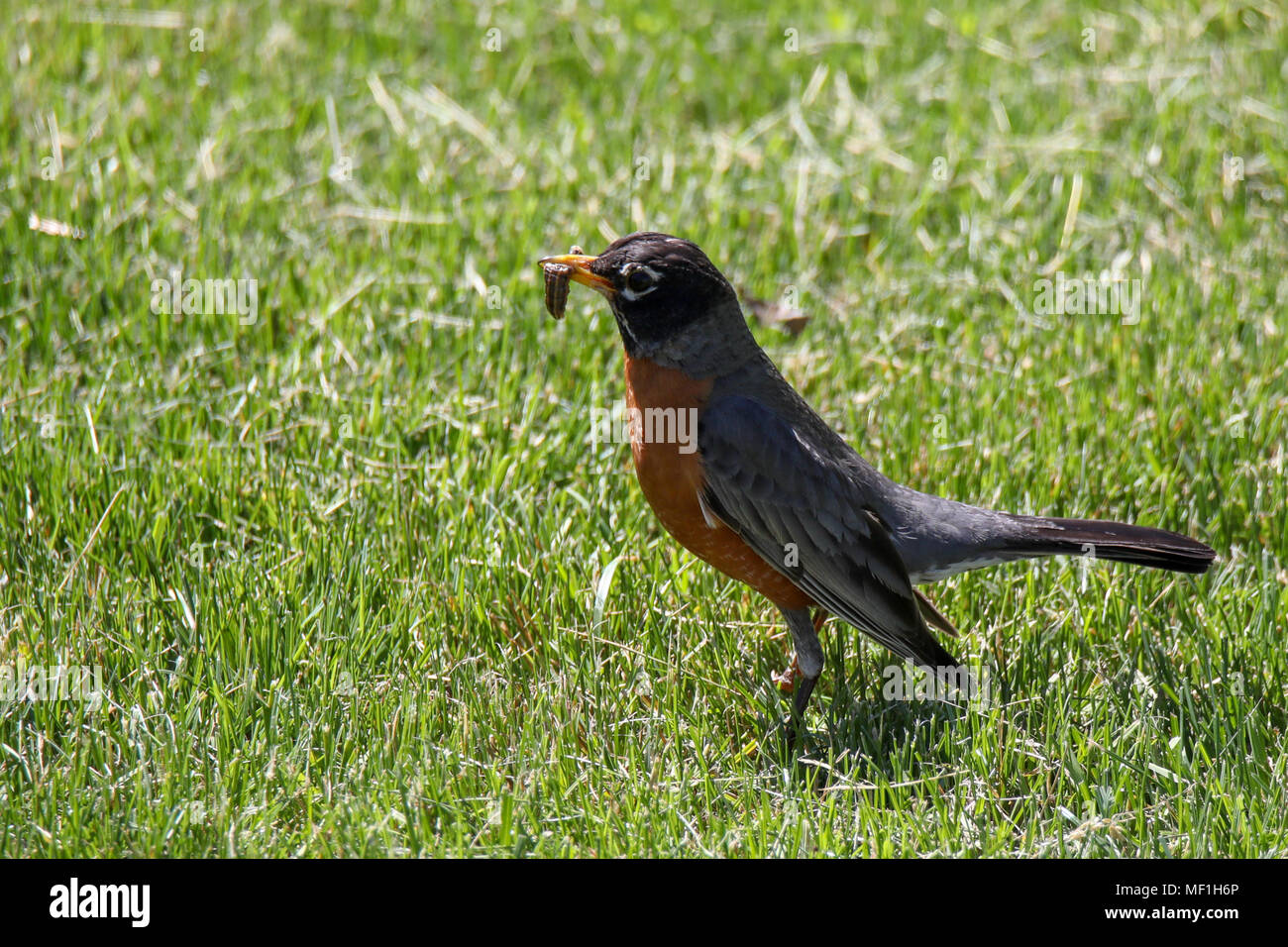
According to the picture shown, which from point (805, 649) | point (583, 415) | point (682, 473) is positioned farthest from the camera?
point (583, 415)

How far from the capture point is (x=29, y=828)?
2725 millimetres

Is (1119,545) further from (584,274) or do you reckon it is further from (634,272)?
(584,274)

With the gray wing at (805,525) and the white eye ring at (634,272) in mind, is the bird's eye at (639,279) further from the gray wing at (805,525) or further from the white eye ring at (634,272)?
the gray wing at (805,525)

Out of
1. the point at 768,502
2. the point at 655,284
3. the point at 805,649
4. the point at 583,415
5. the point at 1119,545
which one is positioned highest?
the point at 655,284

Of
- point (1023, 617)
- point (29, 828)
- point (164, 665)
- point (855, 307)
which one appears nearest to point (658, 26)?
point (855, 307)

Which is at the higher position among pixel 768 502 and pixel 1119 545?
pixel 768 502

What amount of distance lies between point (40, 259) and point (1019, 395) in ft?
11.6

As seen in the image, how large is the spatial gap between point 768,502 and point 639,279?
2.19 feet

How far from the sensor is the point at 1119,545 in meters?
3.44

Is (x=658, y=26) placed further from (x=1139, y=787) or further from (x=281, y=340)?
(x=1139, y=787)

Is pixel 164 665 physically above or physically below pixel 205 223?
below

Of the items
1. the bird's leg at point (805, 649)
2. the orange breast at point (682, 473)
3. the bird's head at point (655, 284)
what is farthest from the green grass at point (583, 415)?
the bird's head at point (655, 284)

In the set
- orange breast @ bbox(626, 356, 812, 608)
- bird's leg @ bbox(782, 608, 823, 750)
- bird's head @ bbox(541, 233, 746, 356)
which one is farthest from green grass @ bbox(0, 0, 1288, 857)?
bird's head @ bbox(541, 233, 746, 356)

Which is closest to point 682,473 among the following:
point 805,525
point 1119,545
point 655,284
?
point 805,525
